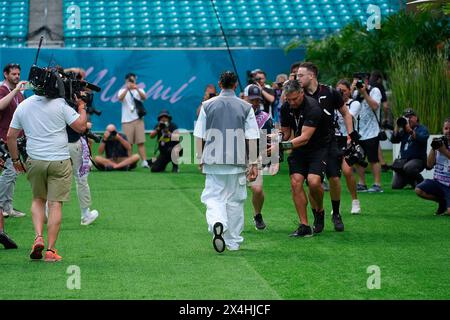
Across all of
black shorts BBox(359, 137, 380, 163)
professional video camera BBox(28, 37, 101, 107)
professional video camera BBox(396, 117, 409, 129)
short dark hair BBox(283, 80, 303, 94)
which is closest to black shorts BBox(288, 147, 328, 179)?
short dark hair BBox(283, 80, 303, 94)

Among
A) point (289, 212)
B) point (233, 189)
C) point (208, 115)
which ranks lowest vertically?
point (289, 212)

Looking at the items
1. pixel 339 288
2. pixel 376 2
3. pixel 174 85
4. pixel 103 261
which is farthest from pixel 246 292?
pixel 376 2

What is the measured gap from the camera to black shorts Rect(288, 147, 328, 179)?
12.0 metres

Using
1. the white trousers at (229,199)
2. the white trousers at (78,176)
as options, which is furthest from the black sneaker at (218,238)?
the white trousers at (78,176)

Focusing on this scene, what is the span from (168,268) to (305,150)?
2.86 meters

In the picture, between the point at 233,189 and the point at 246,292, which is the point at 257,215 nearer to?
the point at 233,189

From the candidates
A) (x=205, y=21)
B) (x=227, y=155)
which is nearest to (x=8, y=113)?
(x=227, y=155)

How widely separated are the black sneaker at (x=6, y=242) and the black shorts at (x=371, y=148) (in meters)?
7.37

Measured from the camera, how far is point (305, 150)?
12016 mm

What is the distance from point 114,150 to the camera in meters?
21.7

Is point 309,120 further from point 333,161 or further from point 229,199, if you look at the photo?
point 229,199

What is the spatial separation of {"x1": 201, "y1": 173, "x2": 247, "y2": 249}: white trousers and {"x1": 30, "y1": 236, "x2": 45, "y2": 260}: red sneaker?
5.94 ft

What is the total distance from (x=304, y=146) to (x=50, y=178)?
3.14 m
